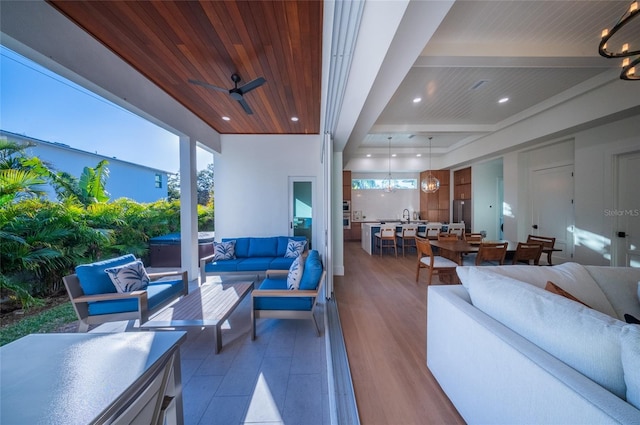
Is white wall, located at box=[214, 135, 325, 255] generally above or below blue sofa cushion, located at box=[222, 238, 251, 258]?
above

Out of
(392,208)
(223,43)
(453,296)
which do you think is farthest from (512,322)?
(392,208)

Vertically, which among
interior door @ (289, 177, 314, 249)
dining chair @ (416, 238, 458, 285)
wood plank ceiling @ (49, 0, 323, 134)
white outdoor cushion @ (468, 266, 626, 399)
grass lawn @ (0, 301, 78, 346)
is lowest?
grass lawn @ (0, 301, 78, 346)

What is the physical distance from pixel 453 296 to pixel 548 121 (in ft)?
15.5

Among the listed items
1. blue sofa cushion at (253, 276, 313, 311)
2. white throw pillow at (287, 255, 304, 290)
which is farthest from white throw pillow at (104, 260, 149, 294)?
white throw pillow at (287, 255, 304, 290)

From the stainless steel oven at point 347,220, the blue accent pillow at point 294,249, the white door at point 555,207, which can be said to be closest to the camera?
the blue accent pillow at point 294,249

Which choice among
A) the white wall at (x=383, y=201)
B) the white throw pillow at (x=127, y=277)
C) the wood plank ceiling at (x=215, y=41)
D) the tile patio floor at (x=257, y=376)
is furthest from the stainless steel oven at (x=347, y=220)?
the white throw pillow at (x=127, y=277)

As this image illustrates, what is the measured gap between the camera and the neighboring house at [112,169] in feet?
12.1

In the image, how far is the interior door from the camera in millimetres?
5039

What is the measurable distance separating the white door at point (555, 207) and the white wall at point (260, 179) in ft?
16.9

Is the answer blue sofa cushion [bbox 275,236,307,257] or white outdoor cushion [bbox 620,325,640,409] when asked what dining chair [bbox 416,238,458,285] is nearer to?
blue sofa cushion [bbox 275,236,307,257]

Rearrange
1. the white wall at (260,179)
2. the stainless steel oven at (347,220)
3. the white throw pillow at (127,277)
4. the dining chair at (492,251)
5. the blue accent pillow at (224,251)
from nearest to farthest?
1. the white throw pillow at (127,277)
2. the dining chair at (492,251)
3. the blue accent pillow at (224,251)
4. the white wall at (260,179)
5. the stainless steel oven at (347,220)

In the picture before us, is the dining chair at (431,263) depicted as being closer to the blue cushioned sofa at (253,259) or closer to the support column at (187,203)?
the blue cushioned sofa at (253,259)

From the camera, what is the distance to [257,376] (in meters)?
1.74

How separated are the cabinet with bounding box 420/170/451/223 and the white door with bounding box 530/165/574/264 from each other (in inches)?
110
